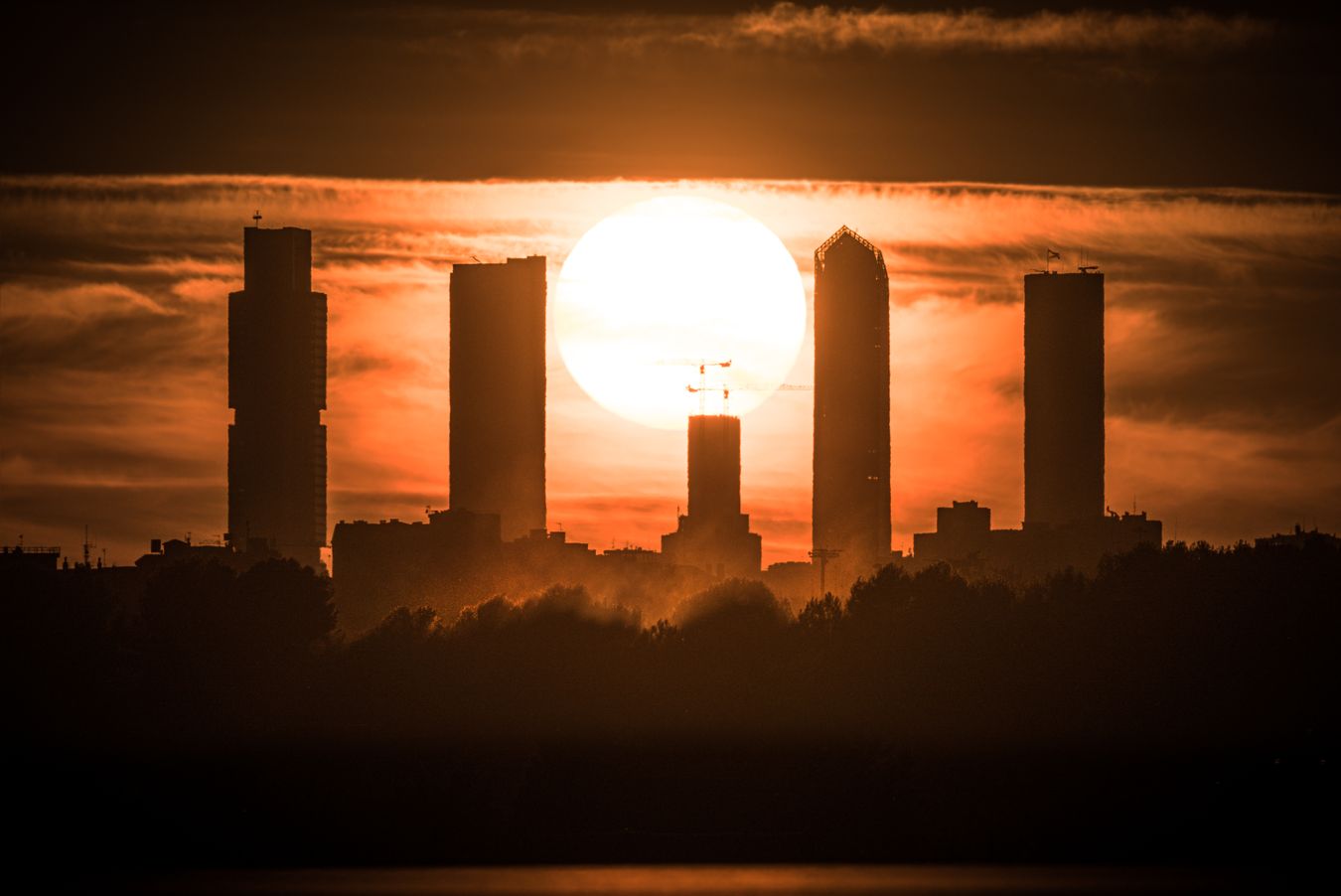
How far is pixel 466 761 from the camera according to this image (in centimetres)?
15738

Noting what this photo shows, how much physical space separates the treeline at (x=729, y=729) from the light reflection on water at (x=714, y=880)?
4.75 m

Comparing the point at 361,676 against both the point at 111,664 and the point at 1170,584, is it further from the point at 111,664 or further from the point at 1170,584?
the point at 1170,584

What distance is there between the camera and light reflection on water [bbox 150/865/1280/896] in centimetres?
12888

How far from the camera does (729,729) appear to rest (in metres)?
162

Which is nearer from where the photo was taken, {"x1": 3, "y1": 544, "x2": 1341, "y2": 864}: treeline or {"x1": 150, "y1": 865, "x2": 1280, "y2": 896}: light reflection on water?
{"x1": 150, "y1": 865, "x2": 1280, "y2": 896}: light reflection on water

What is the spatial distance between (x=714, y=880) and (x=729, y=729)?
92.4ft

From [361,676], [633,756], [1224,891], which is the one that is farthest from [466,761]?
[1224,891]

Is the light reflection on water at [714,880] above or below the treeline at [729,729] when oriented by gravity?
below

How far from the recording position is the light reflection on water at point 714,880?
129 m

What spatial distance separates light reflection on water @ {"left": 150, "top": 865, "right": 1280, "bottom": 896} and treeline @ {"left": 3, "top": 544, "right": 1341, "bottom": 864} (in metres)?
4.75

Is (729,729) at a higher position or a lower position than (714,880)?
higher

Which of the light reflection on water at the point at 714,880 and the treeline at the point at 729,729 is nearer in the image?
the light reflection on water at the point at 714,880

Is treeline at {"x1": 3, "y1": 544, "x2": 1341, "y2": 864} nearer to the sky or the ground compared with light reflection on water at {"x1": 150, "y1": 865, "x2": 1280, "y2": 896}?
nearer to the sky

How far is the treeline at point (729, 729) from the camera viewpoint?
149m
